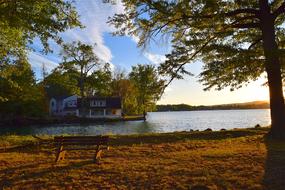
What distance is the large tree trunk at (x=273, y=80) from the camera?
18.3 metres

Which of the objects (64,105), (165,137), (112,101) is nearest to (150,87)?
(165,137)

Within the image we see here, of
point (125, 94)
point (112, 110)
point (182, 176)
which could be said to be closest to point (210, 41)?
point (182, 176)

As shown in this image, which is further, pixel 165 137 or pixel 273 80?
pixel 165 137

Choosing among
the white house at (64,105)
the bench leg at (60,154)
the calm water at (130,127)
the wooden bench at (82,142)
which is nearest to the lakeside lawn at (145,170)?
the bench leg at (60,154)

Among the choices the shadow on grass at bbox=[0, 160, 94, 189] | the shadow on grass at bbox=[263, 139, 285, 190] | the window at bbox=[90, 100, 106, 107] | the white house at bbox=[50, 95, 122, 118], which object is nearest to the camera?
the shadow on grass at bbox=[263, 139, 285, 190]

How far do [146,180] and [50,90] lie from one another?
11071 cm

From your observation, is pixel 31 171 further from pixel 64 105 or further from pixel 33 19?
pixel 64 105

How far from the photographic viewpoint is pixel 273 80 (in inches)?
730

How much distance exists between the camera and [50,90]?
380 feet

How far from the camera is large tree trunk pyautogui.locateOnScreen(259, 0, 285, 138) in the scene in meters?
18.3

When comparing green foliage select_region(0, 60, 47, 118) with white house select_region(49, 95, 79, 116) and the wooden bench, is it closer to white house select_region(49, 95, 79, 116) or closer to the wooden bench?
white house select_region(49, 95, 79, 116)

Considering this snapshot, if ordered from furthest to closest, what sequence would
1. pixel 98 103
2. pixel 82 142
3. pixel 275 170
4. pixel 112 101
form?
pixel 98 103
pixel 112 101
pixel 82 142
pixel 275 170

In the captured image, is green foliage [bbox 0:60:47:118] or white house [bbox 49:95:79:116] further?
white house [bbox 49:95:79:116]

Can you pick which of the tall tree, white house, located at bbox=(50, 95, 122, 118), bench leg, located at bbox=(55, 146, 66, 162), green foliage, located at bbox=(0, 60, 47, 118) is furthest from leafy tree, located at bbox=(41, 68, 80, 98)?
bench leg, located at bbox=(55, 146, 66, 162)
